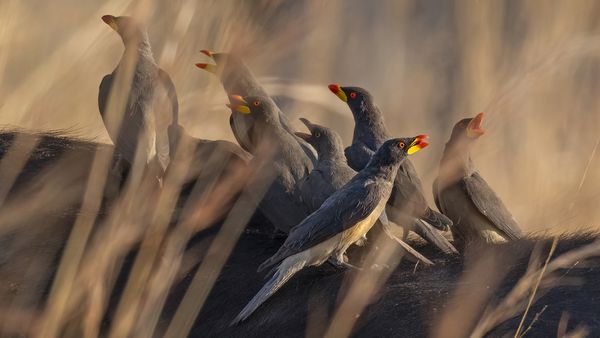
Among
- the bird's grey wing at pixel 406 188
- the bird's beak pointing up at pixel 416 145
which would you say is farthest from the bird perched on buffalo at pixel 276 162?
the bird's beak pointing up at pixel 416 145

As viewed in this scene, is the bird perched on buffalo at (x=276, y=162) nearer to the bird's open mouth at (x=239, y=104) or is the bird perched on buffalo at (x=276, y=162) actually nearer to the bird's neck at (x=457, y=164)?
the bird's open mouth at (x=239, y=104)

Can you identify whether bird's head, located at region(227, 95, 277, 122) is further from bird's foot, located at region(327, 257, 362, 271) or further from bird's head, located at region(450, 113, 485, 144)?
bird's foot, located at region(327, 257, 362, 271)

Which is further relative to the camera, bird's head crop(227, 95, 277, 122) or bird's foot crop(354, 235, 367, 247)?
bird's head crop(227, 95, 277, 122)

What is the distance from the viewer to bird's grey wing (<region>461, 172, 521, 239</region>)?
576cm

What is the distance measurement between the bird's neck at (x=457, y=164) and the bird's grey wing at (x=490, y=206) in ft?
0.16

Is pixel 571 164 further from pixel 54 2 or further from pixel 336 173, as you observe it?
pixel 54 2

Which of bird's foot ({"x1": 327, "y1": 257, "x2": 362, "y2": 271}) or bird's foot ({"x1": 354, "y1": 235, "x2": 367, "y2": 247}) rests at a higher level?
bird's foot ({"x1": 327, "y1": 257, "x2": 362, "y2": 271})

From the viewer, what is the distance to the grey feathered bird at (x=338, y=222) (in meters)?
4.48

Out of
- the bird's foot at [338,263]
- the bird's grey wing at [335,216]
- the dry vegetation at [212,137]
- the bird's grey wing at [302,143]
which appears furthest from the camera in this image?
the bird's grey wing at [302,143]

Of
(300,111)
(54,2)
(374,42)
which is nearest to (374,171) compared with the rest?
(300,111)

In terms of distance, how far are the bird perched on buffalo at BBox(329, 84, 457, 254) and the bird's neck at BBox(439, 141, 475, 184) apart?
5.8 inches

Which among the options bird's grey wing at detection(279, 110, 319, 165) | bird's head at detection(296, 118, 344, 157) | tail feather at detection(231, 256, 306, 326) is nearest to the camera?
tail feather at detection(231, 256, 306, 326)

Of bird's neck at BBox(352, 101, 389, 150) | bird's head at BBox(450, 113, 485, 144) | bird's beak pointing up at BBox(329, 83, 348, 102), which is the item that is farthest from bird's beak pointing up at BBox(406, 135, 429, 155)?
bird's beak pointing up at BBox(329, 83, 348, 102)

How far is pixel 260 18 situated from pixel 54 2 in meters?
10.9
